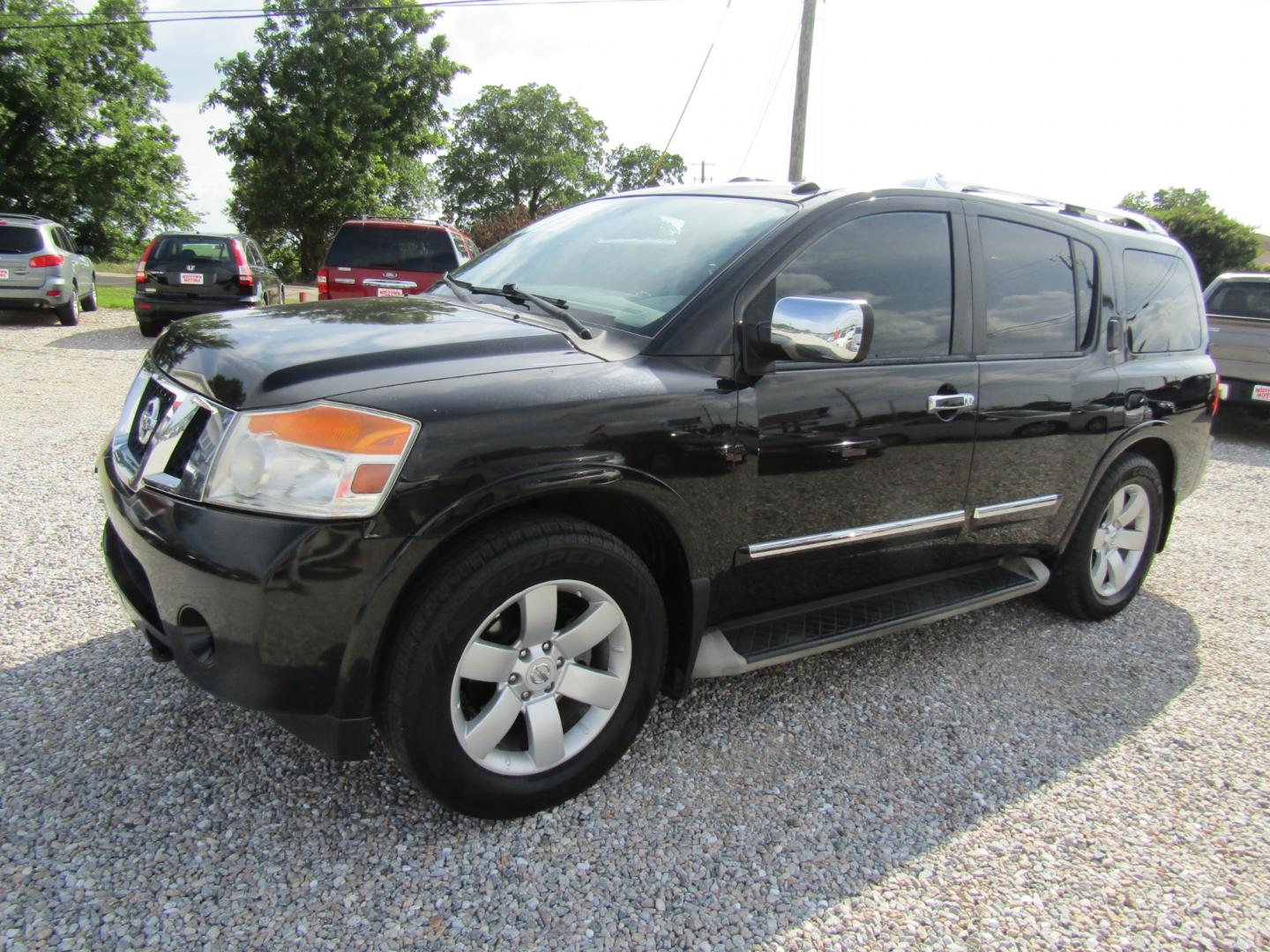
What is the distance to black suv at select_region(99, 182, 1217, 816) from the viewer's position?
204 cm

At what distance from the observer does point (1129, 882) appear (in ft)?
7.68

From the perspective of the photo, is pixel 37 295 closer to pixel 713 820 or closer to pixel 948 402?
pixel 948 402

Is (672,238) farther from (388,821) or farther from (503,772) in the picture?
(388,821)

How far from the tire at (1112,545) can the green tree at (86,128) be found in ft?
115

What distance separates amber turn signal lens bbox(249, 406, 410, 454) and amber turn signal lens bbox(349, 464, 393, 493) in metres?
0.01

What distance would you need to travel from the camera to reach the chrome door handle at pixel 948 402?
3023mm

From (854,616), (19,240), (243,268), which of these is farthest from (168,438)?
(19,240)

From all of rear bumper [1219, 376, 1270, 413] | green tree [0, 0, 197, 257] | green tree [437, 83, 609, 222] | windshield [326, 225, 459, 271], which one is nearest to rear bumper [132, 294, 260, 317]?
windshield [326, 225, 459, 271]

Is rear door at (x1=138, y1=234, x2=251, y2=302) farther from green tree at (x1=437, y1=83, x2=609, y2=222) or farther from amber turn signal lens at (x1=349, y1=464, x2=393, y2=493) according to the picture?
green tree at (x1=437, y1=83, x2=609, y2=222)

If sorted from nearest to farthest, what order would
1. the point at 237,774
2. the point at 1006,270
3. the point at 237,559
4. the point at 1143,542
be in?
the point at 237,559
the point at 237,774
the point at 1006,270
the point at 1143,542

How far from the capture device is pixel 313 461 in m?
2.00

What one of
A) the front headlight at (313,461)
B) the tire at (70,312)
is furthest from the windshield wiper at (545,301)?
the tire at (70,312)

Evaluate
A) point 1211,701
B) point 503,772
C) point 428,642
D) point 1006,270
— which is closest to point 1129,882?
point 1211,701

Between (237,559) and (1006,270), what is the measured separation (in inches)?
113
